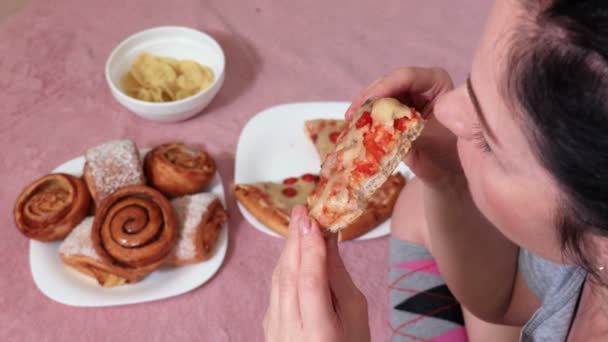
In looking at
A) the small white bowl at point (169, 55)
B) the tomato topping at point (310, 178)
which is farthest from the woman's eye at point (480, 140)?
the small white bowl at point (169, 55)

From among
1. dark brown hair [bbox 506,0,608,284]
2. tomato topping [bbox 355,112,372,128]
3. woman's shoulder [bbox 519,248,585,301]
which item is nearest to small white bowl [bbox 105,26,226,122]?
tomato topping [bbox 355,112,372,128]

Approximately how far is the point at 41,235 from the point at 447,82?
81 cm

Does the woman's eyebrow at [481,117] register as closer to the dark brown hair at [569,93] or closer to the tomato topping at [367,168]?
the dark brown hair at [569,93]

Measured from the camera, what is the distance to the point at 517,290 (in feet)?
3.68

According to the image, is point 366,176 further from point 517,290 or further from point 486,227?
point 517,290

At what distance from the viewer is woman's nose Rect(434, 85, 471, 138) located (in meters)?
0.68

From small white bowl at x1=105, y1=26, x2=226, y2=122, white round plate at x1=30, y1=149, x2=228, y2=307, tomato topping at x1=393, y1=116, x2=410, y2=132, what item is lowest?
white round plate at x1=30, y1=149, x2=228, y2=307

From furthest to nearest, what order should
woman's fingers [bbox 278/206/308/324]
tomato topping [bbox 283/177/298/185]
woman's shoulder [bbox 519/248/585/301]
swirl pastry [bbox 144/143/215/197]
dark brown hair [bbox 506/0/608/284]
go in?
tomato topping [bbox 283/177/298/185], swirl pastry [bbox 144/143/215/197], woman's shoulder [bbox 519/248/585/301], woman's fingers [bbox 278/206/308/324], dark brown hair [bbox 506/0/608/284]

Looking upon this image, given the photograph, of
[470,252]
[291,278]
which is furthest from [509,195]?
[470,252]

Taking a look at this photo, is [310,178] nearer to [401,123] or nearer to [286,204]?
[286,204]

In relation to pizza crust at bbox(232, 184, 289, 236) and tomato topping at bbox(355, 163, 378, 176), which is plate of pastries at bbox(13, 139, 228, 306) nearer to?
pizza crust at bbox(232, 184, 289, 236)

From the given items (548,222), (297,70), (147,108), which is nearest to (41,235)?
(147,108)

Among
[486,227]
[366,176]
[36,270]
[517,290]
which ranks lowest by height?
[36,270]

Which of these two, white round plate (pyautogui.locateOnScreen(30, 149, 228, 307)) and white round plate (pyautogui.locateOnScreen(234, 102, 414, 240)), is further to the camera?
white round plate (pyautogui.locateOnScreen(234, 102, 414, 240))
